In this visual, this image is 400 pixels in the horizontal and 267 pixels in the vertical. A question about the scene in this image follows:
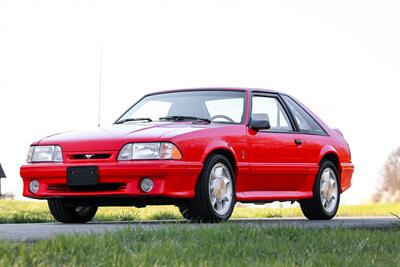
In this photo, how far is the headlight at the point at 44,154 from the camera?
32.9 ft

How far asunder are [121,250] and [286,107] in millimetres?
6018

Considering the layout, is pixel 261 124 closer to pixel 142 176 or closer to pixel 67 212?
pixel 142 176

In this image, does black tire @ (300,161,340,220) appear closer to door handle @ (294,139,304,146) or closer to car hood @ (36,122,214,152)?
door handle @ (294,139,304,146)

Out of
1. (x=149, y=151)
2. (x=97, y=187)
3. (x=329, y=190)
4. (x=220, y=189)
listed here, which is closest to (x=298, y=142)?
(x=329, y=190)

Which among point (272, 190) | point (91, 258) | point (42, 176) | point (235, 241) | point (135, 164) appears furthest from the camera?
point (272, 190)

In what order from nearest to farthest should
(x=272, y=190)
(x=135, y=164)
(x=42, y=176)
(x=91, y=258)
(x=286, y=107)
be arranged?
(x=91, y=258) → (x=135, y=164) → (x=42, y=176) → (x=272, y=190) → (x=286, y=107)

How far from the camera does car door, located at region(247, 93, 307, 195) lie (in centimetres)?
1073

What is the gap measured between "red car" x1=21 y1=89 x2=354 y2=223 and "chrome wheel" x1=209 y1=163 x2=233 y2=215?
12 mm

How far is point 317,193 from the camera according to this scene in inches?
471

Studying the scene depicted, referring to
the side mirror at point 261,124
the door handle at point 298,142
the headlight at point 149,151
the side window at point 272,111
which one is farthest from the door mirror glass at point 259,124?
the headlight at point 149,151

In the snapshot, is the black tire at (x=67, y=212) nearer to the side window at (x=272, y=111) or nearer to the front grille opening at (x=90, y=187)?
the front grille opening at (x=90, y=187)

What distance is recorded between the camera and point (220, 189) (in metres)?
9.98

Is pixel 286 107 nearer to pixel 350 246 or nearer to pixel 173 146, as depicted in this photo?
pixel 173 146

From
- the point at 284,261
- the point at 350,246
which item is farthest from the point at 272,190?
the point at 284,261
